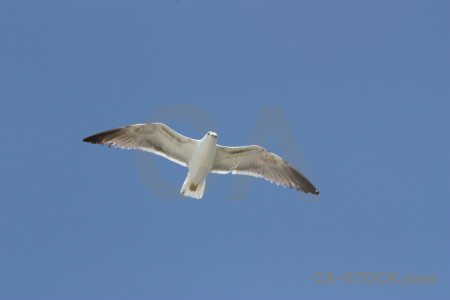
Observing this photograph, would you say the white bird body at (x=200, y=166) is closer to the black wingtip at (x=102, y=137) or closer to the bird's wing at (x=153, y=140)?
the bird's wing at (x=153, y=140)

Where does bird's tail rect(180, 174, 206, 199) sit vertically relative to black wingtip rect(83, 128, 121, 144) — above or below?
below

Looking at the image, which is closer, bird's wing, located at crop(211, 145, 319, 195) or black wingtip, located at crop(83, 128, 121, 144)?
black wingtip, located at crop(83, 128, 121, 144)

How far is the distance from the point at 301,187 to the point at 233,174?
168 cm

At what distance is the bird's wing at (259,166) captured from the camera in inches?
555

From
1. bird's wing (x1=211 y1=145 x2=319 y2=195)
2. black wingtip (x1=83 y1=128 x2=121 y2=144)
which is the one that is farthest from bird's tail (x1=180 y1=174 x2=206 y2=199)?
black wingtip (x1=83 y1=128 x2=121 y2=144)

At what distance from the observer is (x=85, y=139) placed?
13.8 m

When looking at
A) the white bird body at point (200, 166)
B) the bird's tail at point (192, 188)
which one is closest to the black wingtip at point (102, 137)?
the white bird body at point (200, 166)

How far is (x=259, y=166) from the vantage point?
1442 centimetres

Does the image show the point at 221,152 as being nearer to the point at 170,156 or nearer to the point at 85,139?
the point at 170,156

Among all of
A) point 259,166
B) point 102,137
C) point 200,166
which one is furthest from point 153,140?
point 259,166

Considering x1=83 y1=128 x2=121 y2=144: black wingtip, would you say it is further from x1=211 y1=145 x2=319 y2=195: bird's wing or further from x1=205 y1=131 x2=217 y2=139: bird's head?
x1=211 y1=145 x2=319 y2=195: bird's wing

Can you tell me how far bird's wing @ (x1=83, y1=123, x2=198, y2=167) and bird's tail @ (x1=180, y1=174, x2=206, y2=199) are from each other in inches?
22.7

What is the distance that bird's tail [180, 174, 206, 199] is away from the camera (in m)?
13.5

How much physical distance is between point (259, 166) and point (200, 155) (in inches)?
62.3
